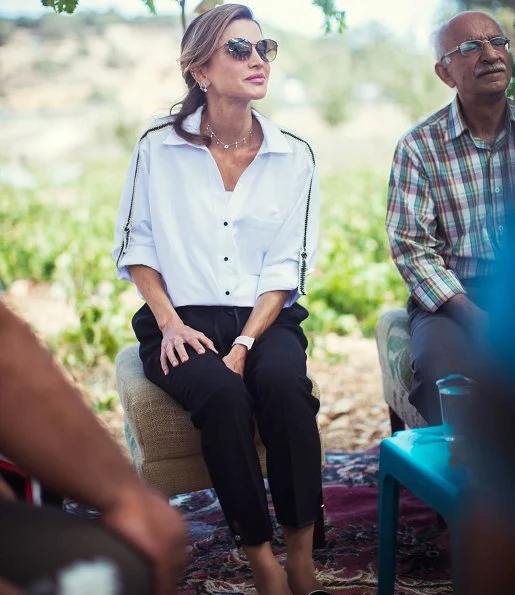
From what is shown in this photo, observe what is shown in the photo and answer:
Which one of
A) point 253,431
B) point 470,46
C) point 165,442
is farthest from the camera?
point 470,46

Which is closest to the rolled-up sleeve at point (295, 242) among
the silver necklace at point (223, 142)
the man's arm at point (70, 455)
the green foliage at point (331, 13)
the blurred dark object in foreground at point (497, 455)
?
the silver necklace at point (223, 142)

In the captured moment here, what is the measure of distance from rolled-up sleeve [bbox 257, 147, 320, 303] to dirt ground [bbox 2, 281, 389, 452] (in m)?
1.08

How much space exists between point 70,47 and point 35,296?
3383 cm

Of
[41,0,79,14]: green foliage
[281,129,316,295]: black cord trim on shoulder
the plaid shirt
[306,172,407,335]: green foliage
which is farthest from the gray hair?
[306,172,407,335]: green foliage

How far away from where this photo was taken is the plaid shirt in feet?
11.0

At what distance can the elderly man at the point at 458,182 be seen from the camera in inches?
130

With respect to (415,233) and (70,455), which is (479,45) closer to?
(415,233)

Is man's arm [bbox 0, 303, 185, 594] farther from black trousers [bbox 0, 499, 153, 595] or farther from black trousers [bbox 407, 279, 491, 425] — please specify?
black trousers [bbox 407, 279, 491, 425]

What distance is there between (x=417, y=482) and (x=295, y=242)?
48.5 inches

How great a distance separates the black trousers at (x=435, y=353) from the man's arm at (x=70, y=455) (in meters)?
2.06

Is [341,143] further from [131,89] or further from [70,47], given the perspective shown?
[70,47]

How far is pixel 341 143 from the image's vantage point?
2808cm

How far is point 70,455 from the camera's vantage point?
3.05ft

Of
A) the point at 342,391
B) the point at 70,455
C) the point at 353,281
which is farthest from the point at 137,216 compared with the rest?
the point at 353,281
